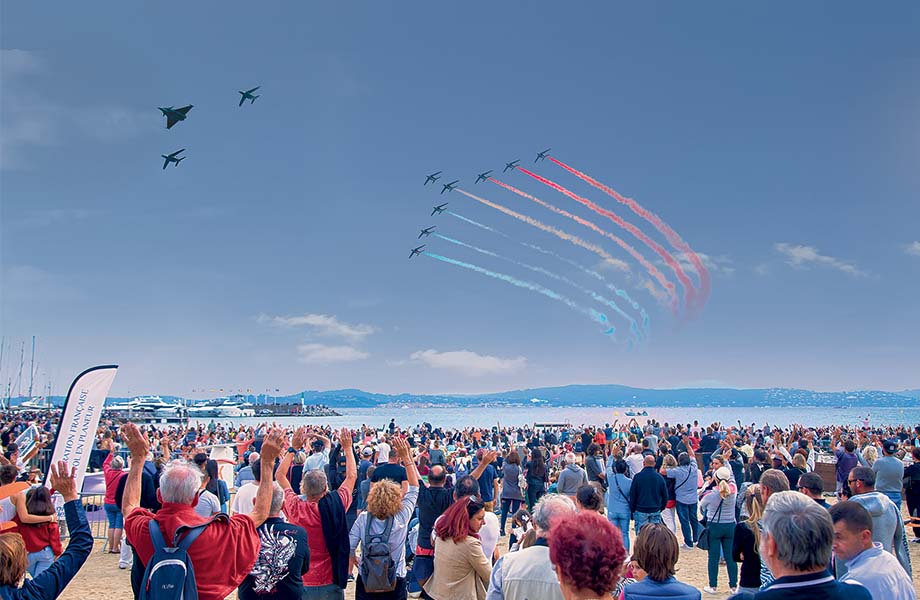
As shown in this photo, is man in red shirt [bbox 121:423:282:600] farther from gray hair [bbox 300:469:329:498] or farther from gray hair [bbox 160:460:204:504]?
gray hair [bbox 300:469:329:498]

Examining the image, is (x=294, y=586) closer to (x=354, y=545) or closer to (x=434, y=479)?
(x=354, y=545)

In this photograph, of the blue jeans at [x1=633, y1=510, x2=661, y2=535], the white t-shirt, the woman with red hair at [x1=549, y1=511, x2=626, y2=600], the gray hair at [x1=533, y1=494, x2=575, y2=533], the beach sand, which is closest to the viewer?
the woman with red hair at [x1=549, y1=511, x2=626, y2=600]

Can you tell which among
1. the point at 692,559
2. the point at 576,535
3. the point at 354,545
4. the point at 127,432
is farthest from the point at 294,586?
the point at 692,559

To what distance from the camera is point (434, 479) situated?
638 centimetres

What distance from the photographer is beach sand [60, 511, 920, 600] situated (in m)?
8.42

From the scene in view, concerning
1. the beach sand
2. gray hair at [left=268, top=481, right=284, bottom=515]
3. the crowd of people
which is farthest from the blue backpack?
the beach sand

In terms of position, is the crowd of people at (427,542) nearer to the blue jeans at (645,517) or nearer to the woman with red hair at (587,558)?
the woman with red hair at (587,558)

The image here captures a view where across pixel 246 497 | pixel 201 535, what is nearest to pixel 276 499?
pixel 201 535

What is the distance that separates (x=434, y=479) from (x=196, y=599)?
3330mm

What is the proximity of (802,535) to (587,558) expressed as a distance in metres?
0.92

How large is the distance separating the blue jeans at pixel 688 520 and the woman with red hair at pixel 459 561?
7.47 meters

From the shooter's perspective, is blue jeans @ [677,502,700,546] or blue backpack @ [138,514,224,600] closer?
blue backpack @ [138,514,224,600]

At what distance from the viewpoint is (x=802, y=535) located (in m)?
2.69

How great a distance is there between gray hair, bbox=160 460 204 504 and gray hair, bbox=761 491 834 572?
9.31 feet
